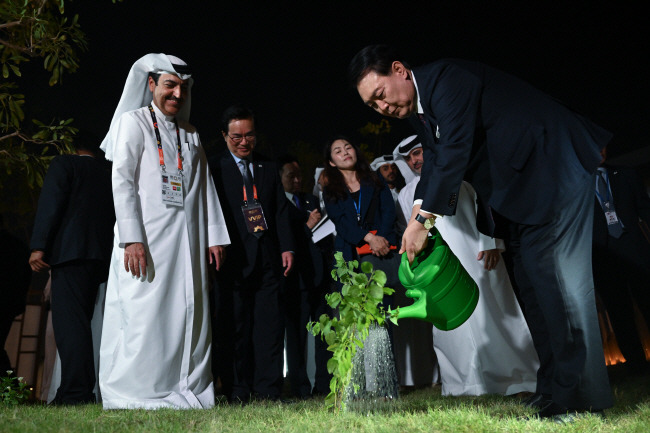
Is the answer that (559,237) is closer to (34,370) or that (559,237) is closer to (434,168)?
(434,168)

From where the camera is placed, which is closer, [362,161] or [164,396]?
[164,396]

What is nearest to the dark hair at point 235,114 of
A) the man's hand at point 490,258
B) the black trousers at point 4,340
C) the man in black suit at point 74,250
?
the man in black suit at point 74,250

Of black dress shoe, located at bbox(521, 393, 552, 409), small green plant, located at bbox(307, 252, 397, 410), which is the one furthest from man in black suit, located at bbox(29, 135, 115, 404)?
black dress shoe, located at bbox(521, 393, 552, 409)

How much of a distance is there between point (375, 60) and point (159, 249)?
180 centimetres

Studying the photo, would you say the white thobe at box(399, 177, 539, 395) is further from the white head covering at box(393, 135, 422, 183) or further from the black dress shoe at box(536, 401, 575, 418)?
the black dress shoe at box(536, 401, 575, 418)

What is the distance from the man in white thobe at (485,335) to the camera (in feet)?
13.8

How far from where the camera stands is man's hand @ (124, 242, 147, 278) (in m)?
3.55

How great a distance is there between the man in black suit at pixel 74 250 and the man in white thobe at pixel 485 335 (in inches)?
96.9

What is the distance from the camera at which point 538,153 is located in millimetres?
2668

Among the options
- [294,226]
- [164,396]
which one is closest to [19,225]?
[294,226]

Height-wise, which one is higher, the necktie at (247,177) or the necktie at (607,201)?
the necktie at (247,177)

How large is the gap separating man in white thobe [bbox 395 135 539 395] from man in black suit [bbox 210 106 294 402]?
1222 millimetres

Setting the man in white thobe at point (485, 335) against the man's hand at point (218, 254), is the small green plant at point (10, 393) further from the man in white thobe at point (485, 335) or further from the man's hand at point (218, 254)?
the man in white thobe at point (485, 335)

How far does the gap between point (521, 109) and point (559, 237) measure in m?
0.59
